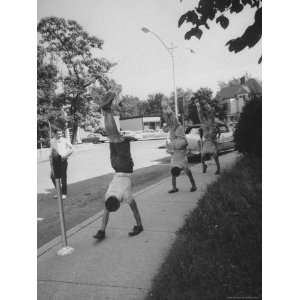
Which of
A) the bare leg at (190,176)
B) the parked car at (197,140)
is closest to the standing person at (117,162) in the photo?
the bare leg at (190,176)

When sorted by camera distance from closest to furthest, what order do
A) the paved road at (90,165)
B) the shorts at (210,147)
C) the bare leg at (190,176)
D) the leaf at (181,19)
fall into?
the leaf at (181,19) → the bare leg at (190,176) → the shorts at (210,147) → the paved road at (90,165)

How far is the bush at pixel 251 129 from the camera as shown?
6.76 m

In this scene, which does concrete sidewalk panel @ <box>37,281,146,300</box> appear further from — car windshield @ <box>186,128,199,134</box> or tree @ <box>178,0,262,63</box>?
car windshield @ <box>186,128,199,134</box>

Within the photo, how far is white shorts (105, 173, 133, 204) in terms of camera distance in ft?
11.8

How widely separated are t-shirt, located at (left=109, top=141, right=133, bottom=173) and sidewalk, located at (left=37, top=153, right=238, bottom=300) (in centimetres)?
83

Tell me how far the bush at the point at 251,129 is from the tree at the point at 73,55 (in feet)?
11.2

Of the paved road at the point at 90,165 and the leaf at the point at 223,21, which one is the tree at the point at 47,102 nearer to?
the leaf at the point at 223,21

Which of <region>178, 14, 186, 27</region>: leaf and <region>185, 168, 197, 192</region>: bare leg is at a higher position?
<region>178, 14, 186, 27</region>: leaf

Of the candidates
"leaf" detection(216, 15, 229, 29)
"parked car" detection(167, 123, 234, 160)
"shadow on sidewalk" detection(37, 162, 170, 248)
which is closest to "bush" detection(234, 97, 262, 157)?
"shadow on sidewalk" detection(37, 162, 170, 248)

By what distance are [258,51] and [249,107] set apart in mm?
3906
